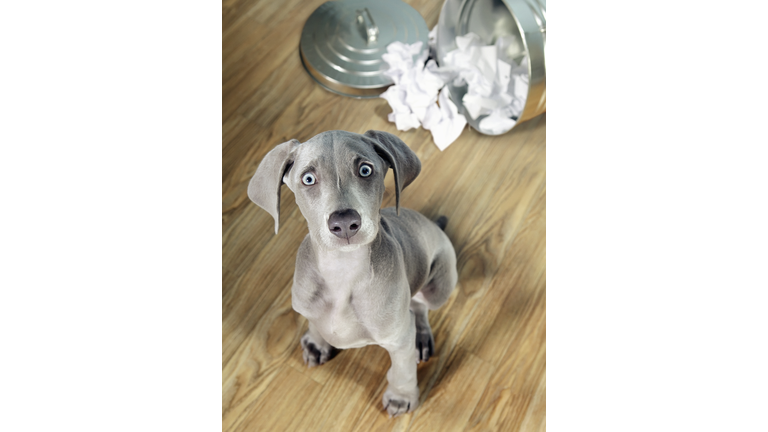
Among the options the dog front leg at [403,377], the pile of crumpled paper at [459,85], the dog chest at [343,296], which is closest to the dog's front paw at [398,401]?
the dog front leg at [403,377]

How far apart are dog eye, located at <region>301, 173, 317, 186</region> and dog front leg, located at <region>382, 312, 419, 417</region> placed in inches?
22.8

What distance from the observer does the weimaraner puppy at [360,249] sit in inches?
47.5

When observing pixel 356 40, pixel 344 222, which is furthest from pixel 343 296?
pixel 356 40

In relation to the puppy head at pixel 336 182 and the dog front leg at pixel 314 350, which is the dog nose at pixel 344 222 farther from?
the dog front leg at pixel 314 350

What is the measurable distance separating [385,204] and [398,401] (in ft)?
2.52

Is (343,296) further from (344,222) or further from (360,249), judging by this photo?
(344,222)

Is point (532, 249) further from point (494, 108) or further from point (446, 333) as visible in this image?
point (494, 108)

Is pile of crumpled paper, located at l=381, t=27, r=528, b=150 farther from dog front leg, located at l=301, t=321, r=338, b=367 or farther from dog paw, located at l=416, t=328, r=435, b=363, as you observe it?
dog front leg, located at l=301, t=321, r=338, b=367

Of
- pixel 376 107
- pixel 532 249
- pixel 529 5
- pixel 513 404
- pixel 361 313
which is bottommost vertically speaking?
pixel 513 404

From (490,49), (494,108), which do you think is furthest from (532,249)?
(490,49)

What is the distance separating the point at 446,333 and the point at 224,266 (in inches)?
34.3

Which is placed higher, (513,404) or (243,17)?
(243,17)

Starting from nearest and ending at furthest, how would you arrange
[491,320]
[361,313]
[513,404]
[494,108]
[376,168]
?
[376,168], [361,313], [513,404], [491,320], [494,108]

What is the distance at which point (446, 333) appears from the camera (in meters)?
2.09
